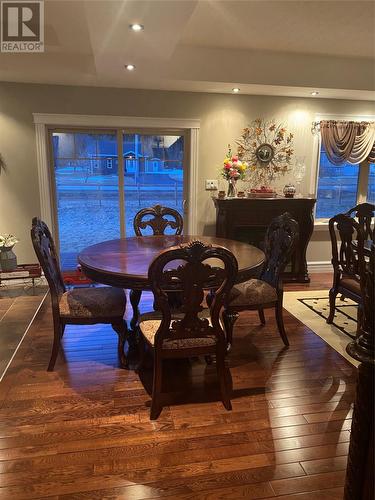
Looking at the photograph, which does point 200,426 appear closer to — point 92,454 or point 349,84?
point 92,454

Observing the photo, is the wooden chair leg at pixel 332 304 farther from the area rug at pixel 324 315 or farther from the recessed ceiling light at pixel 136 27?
the recessed ceiling light at pixel 136 27

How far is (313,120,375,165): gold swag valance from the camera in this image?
4.75m

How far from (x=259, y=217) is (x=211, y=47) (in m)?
1.92

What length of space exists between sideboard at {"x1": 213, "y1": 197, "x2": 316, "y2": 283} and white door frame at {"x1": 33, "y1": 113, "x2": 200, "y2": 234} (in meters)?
0.57

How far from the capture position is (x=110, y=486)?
65.2 inches

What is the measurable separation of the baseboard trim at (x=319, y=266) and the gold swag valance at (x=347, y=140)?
1366 mm

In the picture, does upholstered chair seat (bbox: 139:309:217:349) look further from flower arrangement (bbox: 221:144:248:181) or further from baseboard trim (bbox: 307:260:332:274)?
baseboard trim (bbox: 307:260:332:274)

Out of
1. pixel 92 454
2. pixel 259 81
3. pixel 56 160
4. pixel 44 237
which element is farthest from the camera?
pixel 56 160

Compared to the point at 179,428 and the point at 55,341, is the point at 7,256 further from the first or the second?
the point at 179,428

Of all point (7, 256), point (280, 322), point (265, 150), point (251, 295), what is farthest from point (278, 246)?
point (7, 256)

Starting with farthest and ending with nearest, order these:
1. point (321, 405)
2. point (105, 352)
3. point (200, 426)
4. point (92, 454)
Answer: point (105, 352), point (321, 405), point (200, 426), point (92, 454)

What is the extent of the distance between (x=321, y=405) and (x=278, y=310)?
827 millimetres

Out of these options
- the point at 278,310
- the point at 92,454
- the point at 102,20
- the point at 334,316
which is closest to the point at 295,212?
the point at 334,316

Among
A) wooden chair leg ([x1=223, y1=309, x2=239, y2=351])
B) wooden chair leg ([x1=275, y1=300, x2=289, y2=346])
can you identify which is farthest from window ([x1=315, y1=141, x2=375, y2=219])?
wooden chair leg ([x1=223, y1=309, x2=239, y2=351])
